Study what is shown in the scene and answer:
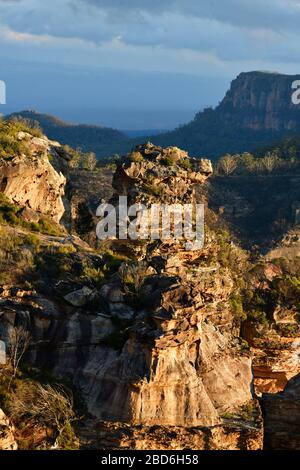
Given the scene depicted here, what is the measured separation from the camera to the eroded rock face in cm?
3734

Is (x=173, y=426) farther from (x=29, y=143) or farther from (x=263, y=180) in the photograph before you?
(x=263, y=180)

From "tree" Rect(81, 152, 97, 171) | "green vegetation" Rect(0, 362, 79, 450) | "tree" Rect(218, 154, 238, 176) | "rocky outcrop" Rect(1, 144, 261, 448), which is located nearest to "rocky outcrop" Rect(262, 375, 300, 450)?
"rocky outcrop" Rect(1, 144, 261, 448)

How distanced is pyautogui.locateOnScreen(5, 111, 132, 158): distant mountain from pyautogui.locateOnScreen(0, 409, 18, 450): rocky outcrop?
5867 inches

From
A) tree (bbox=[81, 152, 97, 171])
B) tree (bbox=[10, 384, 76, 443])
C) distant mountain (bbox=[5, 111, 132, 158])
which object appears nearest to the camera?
tree (bbox=[10, 384, 76, 443])

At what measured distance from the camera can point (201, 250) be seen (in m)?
36.4

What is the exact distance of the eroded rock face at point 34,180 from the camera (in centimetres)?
3734

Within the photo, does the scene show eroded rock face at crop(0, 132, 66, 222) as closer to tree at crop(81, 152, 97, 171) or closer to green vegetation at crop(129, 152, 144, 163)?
green vegetation at crop(129, 152, 144, 163)

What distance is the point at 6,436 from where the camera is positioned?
811 inches

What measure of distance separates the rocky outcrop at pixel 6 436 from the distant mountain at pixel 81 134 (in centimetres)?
14903

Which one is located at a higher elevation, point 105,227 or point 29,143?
point 29,143

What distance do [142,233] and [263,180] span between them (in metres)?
68.8
